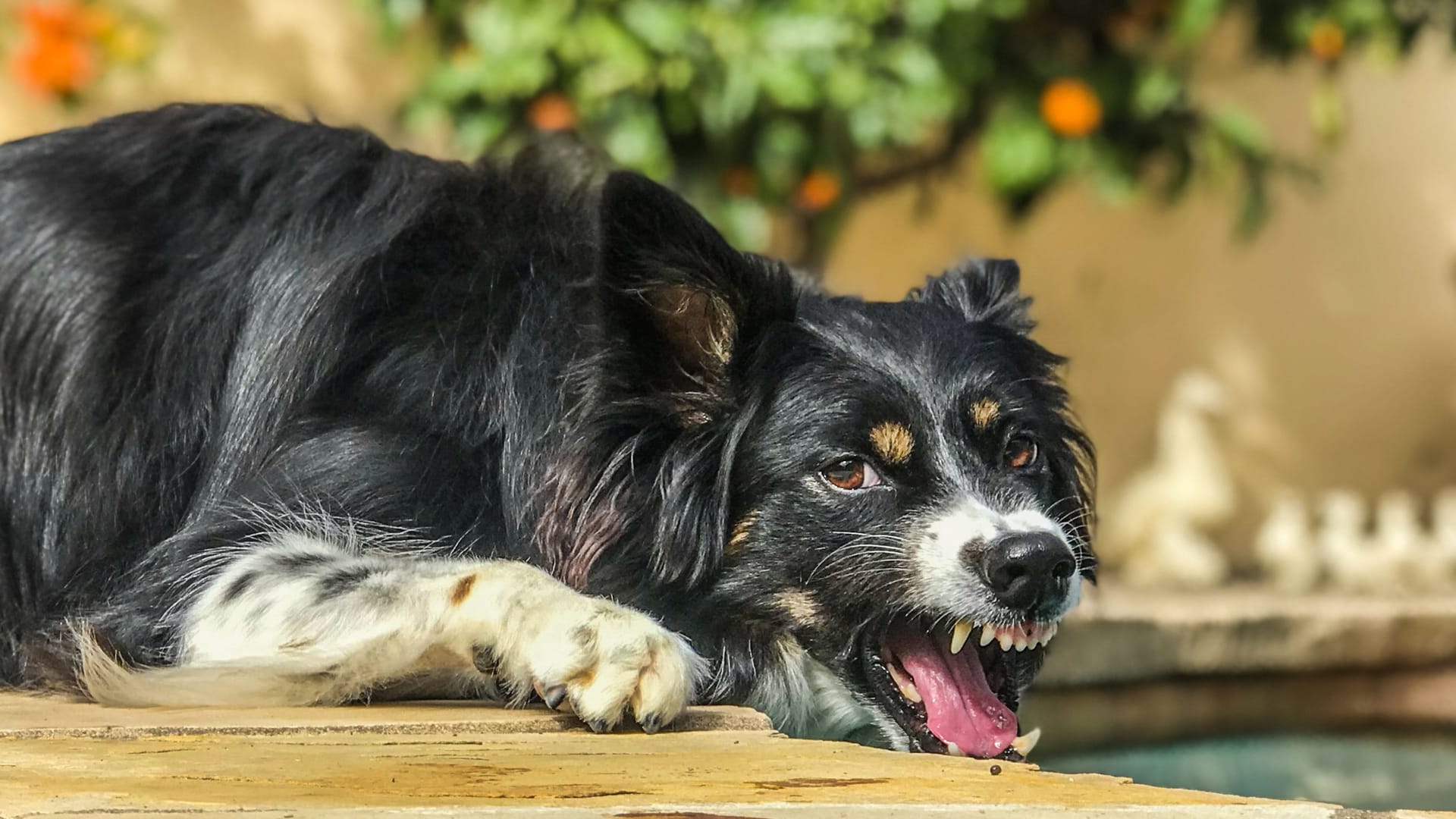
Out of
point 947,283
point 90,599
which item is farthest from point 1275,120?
point 90,599

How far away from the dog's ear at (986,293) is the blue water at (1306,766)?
2.55m

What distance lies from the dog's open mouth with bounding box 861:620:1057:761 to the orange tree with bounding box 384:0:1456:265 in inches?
137

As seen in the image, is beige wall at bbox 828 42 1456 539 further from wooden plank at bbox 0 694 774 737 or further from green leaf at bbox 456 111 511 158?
wooden plank at bbox 0 694 774 737

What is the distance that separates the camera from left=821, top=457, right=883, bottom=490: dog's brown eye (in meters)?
2.93

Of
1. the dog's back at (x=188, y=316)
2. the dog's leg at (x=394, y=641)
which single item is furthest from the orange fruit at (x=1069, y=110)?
the dog's leg at (x=394, y=641)

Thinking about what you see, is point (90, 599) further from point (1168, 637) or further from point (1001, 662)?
point (1168, 637)

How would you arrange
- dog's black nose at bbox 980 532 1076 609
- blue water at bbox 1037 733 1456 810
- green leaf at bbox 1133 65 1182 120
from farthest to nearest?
green leaf at bbox 1133 65 1182 120, blue water at bbox 1037 733 1456 810, dog's black nose at bbox 980 532 1076 609

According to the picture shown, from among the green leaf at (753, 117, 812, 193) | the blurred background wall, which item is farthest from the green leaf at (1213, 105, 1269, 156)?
the green leaf at (753, 117, 812, 193)

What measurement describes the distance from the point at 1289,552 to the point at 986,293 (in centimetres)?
489

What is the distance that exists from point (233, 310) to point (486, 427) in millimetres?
599

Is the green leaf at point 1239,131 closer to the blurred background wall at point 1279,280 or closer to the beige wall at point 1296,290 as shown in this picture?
the blurred background wall at point 1279,280

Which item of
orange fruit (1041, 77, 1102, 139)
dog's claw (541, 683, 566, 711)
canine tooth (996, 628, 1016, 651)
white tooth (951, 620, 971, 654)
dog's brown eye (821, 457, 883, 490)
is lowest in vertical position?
dog's claw (541, 683, 566, 711)

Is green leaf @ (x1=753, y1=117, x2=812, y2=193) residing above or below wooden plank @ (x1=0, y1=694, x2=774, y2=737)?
above

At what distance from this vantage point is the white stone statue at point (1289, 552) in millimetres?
7645
